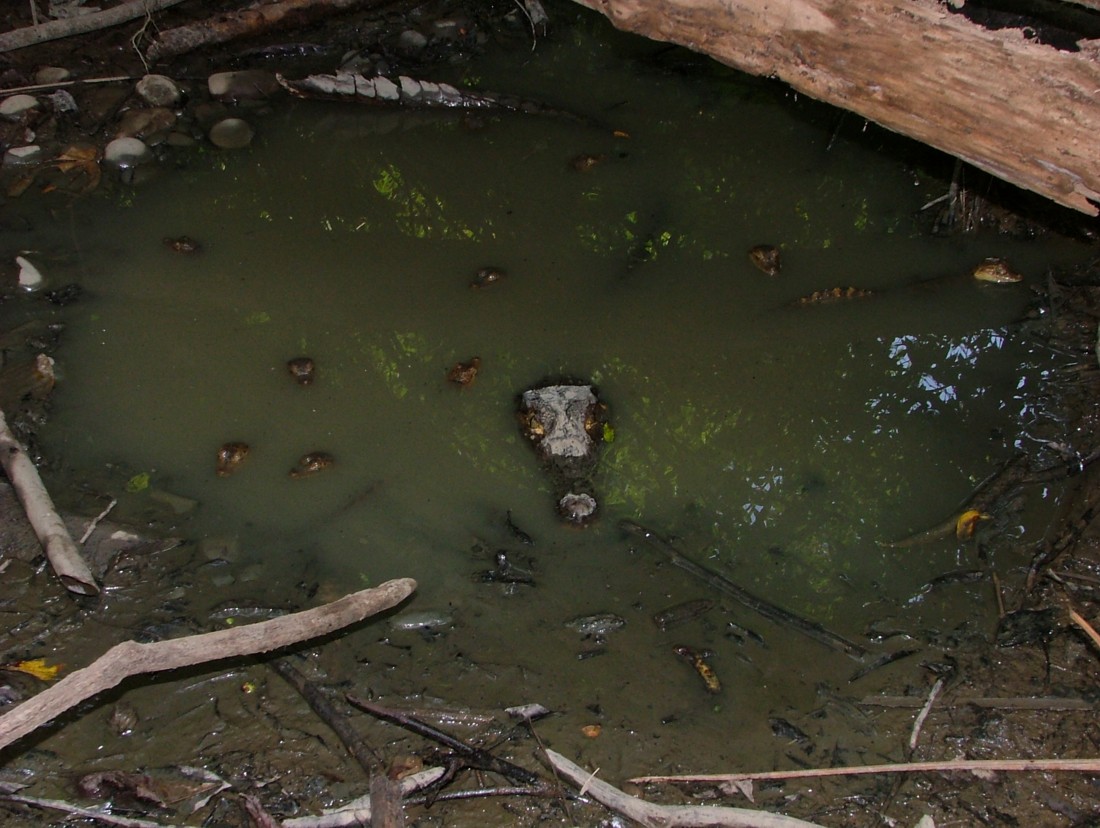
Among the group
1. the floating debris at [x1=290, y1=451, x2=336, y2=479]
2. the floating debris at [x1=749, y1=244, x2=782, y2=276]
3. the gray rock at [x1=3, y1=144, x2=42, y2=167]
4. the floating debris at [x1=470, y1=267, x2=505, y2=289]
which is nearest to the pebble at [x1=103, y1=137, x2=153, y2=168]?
the gray rock at [x1=3, y1=144, x2=42, y2=167]

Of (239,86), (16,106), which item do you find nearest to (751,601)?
(239,86)

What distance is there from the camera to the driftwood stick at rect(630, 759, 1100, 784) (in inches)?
112

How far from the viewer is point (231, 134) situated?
5270 millimetres

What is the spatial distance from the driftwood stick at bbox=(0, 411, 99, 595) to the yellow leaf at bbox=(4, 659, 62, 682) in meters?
0.29

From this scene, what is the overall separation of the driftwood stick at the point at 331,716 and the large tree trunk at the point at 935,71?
3.11 metres

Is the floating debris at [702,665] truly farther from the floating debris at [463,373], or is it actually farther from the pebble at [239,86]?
the pebble at [239,86]

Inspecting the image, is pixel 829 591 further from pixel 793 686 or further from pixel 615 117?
pixel 615 117

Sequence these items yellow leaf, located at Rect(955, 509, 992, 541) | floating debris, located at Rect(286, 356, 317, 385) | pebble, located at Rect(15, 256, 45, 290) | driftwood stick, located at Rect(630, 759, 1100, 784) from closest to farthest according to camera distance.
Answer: driftwood stick, located at Rect(630, 759, 1100, 784), yellow leaf, located at Rect(955, 509, 992, 541), floating debris, located at Rect(286, 356, 317, 385), pebble, located at Rect(15, 256, 45, 290)

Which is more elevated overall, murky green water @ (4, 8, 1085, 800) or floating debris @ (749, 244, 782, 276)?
floating debris @ (749, 244, 782, 276)

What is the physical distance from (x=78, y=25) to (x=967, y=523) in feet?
19.9

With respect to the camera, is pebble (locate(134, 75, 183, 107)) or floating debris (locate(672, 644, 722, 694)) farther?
pebble (locate(134, 75, 183, 107))

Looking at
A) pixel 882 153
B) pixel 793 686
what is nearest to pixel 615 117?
pixel 882 153

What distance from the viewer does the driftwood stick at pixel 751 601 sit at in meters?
3.26

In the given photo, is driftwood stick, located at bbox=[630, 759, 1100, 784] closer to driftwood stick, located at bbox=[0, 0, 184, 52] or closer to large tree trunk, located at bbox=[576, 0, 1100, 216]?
large tree trunk, located at bbox=[576, 0, 1100, 216]
